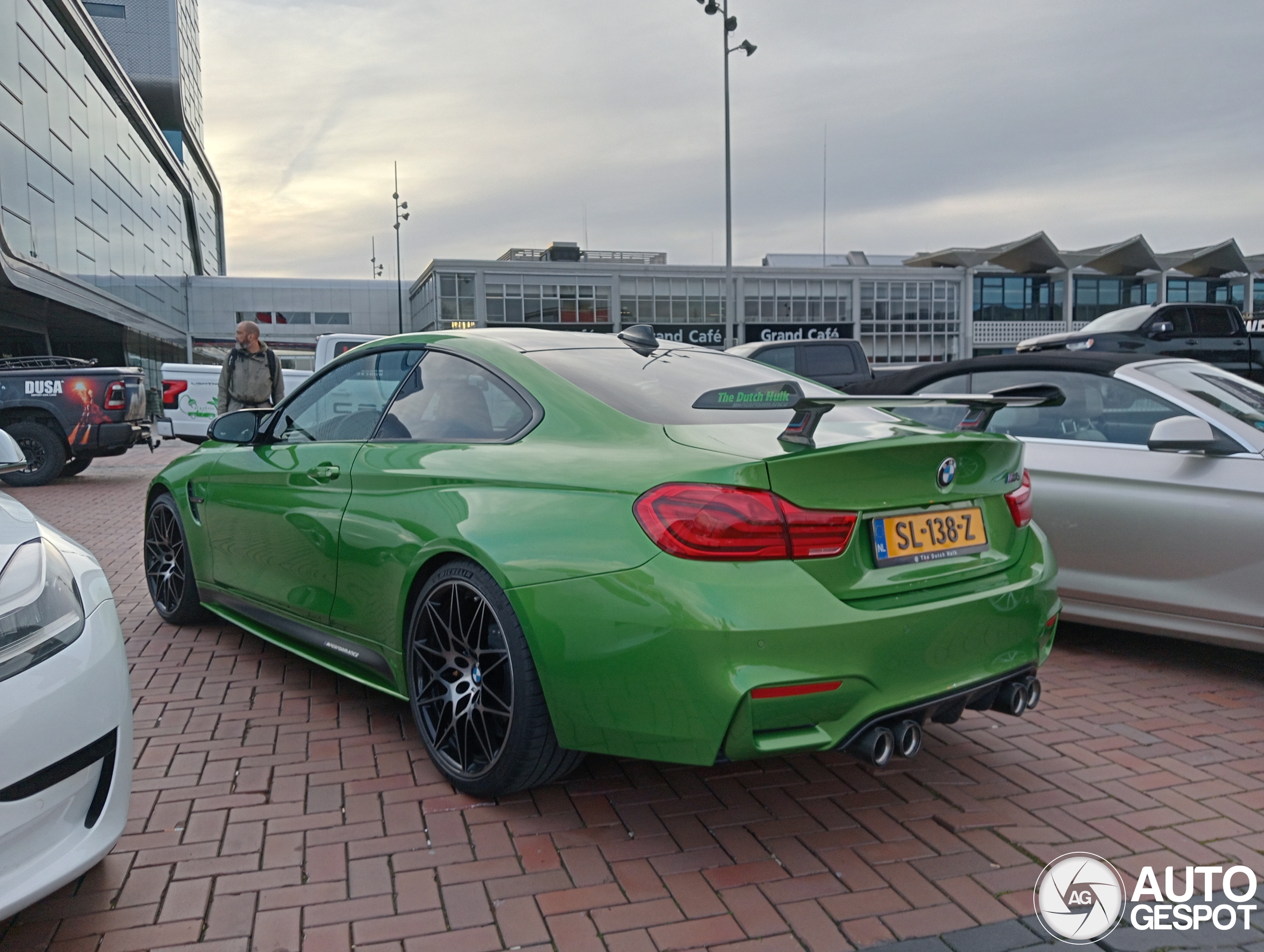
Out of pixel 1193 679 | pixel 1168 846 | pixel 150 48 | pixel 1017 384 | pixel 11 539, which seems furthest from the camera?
pixel 150 48

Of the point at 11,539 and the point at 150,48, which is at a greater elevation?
the point at 150,48

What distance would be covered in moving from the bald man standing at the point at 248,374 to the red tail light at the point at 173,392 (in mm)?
7540

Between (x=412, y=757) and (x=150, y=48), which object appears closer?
(x=412, y=757)

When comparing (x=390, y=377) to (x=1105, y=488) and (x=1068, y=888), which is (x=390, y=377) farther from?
(x=1105, y=488)

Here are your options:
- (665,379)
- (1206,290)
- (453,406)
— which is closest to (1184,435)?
(665,379)

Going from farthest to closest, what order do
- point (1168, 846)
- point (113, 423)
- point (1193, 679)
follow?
point (113, 423) → point (1193, 679) → point (1168, 846)

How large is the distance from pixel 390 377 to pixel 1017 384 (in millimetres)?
3233

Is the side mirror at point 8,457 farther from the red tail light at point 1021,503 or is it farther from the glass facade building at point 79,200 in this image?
the glass facade building at point 79,200

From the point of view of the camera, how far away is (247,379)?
979 cm

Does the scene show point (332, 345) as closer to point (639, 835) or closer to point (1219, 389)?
point (1219, 389)

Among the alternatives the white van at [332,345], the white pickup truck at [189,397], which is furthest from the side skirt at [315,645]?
the white pickup truck at [189,397]

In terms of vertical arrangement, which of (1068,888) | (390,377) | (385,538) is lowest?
(1068,888)

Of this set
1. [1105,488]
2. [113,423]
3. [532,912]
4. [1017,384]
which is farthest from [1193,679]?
[113,423]

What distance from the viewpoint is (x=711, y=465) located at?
2506 mm
